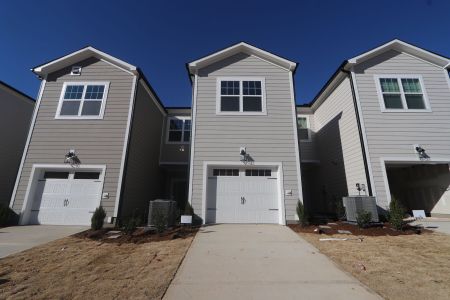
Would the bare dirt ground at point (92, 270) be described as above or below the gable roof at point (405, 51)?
below

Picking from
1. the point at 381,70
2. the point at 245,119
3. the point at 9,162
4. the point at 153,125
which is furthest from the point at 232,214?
the point at 9,162

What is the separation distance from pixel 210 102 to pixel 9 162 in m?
10.7

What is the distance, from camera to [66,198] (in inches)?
353

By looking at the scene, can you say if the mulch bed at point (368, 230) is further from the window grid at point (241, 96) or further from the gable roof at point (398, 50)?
the gable roof at point (398, 50)

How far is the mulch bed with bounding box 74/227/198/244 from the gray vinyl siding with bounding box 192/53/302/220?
1610 millimetres

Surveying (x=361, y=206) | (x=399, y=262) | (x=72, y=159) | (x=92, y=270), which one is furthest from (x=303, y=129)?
(x=92, y=270)

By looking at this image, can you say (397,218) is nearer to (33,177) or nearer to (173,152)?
(173,152)

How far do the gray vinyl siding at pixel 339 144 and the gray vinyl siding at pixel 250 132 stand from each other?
9.70 feet

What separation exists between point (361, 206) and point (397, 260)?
3.97 metres

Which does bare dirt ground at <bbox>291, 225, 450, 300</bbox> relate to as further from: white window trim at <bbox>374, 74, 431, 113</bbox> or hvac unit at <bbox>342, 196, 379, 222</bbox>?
white window trim at <bbox>374, 74, 431, 113</bbox>

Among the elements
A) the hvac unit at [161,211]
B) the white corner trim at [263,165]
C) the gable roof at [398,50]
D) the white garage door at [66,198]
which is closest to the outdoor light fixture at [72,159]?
the white garage door at [66,198]

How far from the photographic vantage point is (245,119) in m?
9.89

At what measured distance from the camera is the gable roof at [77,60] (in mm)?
10258

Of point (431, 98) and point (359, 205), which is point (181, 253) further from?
point (431, 98)
